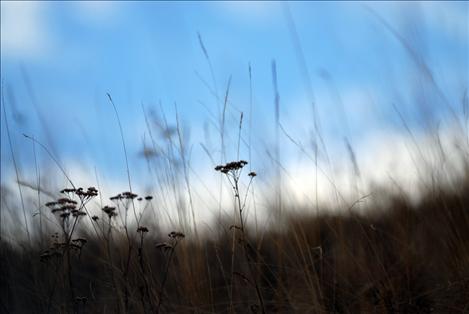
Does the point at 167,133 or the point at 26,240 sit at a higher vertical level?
the point at 167,133

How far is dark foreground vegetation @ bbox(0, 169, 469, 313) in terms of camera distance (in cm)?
188

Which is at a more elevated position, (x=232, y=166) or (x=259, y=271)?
(x=232, y=166)

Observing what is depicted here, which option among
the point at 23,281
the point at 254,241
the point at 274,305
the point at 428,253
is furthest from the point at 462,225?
the point at 23,281

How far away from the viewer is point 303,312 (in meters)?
1.92

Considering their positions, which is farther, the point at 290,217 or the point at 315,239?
the point at 315,239

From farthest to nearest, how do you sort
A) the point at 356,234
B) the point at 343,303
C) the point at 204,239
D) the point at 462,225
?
1. the point at 356,234
2. the point at 204,239
3. the point at 462,225
4. the point at 343,303

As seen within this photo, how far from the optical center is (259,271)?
2.02m

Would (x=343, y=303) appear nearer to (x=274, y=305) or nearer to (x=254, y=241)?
(x=274, y=305)

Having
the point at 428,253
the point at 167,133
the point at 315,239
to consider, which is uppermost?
the point at 167,133

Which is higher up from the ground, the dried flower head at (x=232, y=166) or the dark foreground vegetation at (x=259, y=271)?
the dried flower head at (x=232, y=166)

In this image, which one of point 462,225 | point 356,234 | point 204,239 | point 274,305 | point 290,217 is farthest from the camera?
point 356,234

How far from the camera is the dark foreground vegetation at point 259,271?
1.88m

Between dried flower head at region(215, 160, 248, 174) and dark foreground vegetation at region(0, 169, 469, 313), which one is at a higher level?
dried flower head at region(215, 160, 248, 174)

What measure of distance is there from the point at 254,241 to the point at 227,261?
199 millimetres
